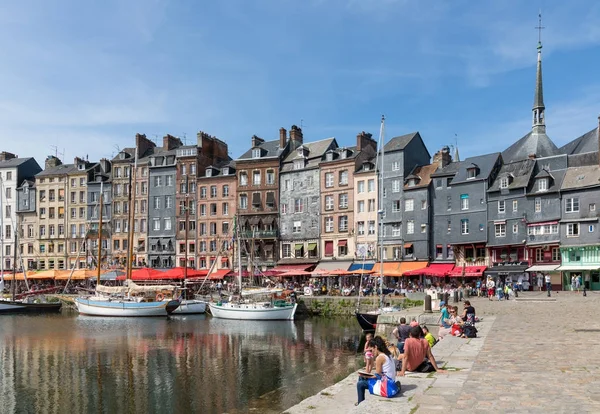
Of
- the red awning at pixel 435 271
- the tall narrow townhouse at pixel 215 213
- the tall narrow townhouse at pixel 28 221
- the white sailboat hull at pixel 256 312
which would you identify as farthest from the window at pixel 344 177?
the tall narrow townhouse at pixel 28 221

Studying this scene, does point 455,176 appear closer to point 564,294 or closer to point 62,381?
point 564,294

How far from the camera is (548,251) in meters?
47.9

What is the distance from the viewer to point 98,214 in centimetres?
7319

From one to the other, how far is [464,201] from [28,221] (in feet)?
186

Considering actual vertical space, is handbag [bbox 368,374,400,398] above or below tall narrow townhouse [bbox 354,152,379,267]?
below

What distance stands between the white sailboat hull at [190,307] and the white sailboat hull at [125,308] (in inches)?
20.8

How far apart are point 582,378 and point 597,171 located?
39.8 metres

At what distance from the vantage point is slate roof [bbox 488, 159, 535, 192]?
49781 millimetres

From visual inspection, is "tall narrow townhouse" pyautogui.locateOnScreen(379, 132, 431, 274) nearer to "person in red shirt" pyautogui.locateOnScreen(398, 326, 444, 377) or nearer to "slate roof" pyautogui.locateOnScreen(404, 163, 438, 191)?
"slate roof" pyautogui.locateOnScreen(404, 163, 438, 191)

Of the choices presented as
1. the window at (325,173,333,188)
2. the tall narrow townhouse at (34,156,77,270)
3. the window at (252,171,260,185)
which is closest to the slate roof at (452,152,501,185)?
the window at (325,173,333,188)

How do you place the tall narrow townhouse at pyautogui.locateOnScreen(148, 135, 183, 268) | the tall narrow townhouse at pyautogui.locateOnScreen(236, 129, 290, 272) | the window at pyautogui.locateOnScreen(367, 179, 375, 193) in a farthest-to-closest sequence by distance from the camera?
the tall narrow townhouse at pyautogui.locateOnScreen(148, 135, 183, 268), the tall narrow townhouse at pyautogui.locateOnScreen(236, 129, 290, 272), the window at pyautogui.locateOnScreen(367, 179, 375, 193)

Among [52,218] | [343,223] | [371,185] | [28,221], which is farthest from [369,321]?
[28,221]

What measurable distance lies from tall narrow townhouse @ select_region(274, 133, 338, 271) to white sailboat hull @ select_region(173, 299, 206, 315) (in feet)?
42.8

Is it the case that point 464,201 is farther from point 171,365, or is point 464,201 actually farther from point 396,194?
point 171,365
